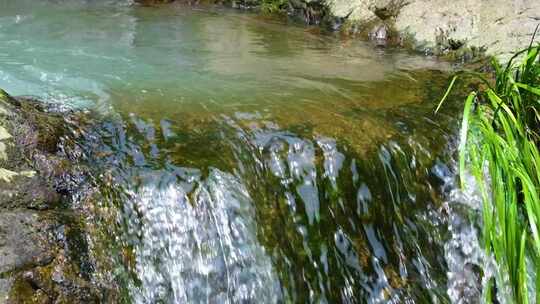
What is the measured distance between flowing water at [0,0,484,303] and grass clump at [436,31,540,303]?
0.21m

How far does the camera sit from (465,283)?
3.14 metres

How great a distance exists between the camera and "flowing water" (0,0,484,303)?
2.64m

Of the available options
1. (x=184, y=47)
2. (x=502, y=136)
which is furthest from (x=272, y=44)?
(x=502, y=136)

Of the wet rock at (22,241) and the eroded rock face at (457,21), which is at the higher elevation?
the eroded rock face at (457,21)

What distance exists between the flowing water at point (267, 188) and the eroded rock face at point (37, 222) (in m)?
0.09

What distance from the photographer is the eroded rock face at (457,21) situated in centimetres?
519

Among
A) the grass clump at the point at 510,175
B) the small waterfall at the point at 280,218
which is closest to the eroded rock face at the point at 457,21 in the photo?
the grass clump at the point at 510,175

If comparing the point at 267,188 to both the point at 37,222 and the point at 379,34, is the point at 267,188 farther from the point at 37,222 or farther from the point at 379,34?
the point at 379,34

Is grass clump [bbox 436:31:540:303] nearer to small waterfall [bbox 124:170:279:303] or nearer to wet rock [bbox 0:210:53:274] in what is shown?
small waterfall [bbox 124:170:279:303]

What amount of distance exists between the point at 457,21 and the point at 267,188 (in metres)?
3.85

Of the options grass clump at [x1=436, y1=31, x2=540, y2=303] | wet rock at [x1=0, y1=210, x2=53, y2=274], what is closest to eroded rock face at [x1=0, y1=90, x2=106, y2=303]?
wet rock at [x1=0, y1=210, x2=53, y2=274]

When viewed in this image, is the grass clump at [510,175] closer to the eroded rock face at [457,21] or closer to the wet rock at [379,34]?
the eroded rock face at [457,21]

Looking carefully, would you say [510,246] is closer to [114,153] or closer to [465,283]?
[465,283]

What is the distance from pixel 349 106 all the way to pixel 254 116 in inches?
28.7
